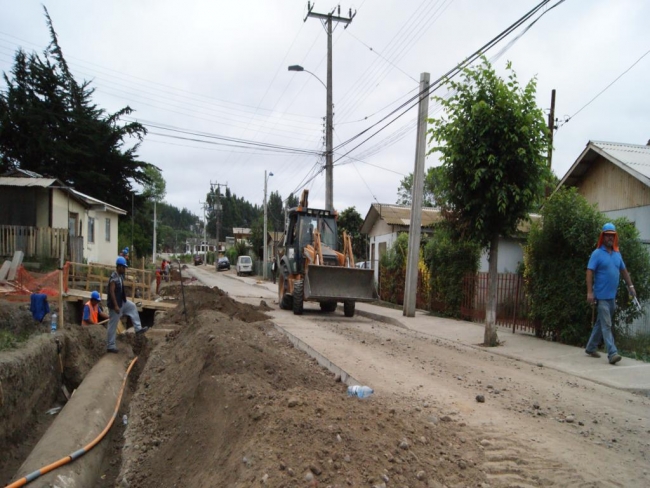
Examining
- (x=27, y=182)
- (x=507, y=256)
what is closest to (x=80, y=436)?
(x=507, y=256)

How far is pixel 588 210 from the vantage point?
31.3 feet

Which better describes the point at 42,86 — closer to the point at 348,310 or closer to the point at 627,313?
the point at 348,310

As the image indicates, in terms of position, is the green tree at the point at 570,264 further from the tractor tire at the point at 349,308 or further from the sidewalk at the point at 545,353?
the tractor tire at the point at 349,308

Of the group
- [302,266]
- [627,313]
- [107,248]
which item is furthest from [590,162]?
[107,248]

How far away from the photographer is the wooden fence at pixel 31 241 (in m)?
19.2

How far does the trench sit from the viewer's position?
6578mm

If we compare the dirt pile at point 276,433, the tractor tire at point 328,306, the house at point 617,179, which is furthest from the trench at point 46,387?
the house at point 617,179

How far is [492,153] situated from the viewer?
31.3ft

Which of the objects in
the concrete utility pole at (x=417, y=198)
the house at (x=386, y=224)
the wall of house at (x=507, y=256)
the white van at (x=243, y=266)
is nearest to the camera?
the concrete utility pole at (x=417, y=198)

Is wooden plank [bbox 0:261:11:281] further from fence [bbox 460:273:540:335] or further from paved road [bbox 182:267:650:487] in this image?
fence [bbox 460:273:540:335]

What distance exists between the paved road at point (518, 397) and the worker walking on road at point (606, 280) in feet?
1.74

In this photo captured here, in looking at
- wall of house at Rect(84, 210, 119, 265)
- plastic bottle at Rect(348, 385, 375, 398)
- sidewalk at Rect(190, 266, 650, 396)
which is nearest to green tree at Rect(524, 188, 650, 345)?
sidewalk at Rect(190, 266, 650, 396)

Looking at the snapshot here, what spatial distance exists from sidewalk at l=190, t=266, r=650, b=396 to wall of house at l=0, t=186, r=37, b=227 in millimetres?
16143

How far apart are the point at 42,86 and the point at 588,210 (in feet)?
112
